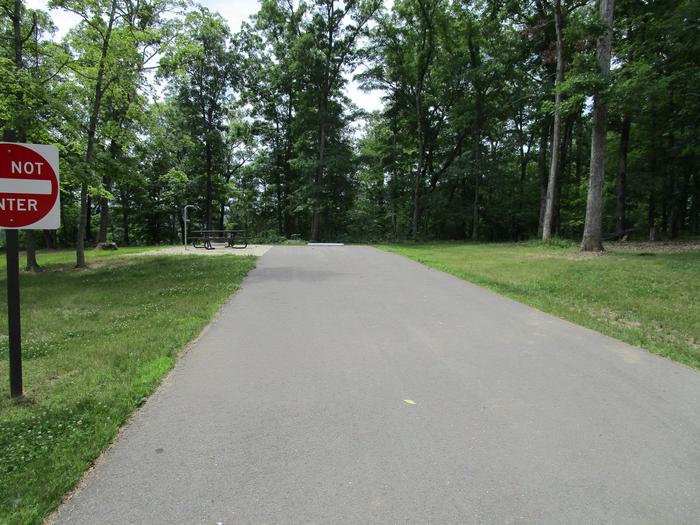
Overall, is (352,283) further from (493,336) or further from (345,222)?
(345,222)

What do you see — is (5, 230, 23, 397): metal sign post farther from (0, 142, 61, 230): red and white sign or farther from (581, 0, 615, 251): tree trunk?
(581, 0, 615, 251): tree trunk

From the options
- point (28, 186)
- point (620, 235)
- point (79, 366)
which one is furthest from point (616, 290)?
point (620, 235)

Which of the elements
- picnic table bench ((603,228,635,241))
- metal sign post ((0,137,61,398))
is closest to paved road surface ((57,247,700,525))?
metal sign post ((0,137,61,398))

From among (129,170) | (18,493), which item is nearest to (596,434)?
(18,493)

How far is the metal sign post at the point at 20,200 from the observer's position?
345 cm

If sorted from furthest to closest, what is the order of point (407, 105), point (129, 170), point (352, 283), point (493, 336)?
point (407, 105) < point (129, 170) < point (352, 283) < point (493, 336)

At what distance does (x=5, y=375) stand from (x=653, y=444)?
5763mm

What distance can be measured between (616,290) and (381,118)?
31.2 m

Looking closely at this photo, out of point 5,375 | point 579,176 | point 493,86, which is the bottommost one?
point 5,375

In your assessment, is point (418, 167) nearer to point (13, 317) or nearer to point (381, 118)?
point (381, 118)

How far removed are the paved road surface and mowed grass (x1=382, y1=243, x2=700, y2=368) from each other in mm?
1147

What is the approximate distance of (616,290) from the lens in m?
8.60

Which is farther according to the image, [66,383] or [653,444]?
[66,383]

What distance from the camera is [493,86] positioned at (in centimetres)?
2920
